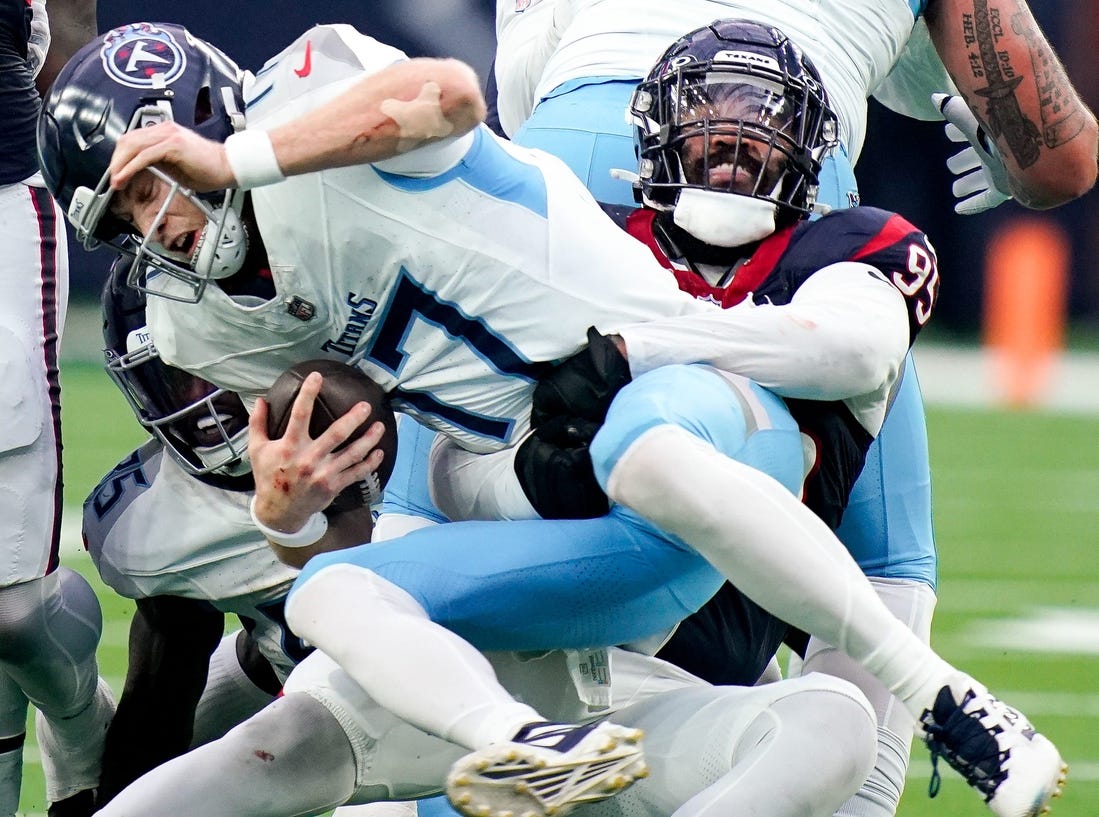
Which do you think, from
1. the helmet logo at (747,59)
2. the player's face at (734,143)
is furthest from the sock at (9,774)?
the helmet logo at (747,59)

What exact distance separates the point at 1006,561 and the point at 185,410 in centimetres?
436

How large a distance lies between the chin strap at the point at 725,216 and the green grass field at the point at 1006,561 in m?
1.60

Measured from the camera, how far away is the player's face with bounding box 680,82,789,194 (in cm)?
298

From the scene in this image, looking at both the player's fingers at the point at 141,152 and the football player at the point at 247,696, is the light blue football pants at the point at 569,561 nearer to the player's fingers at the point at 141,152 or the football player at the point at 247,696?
the football player at the point at 247,696

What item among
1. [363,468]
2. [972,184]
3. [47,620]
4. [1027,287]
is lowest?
[1027,287]

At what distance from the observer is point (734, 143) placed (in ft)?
9.79

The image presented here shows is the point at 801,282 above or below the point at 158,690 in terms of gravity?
above

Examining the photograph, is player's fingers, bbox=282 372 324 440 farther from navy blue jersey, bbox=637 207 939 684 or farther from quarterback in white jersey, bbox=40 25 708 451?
navy blue jersey, bbox=637 207 939 684

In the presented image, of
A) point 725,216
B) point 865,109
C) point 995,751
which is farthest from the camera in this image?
point 865,109

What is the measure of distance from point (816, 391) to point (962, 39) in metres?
1.38

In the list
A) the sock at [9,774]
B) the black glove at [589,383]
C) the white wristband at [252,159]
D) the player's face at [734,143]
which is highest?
the white wristband at [252,159]

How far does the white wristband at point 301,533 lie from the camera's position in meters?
2.89

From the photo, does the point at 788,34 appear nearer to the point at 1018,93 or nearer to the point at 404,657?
the point at 1018,93

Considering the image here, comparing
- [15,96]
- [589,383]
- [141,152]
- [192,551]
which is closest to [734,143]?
[589,383]
